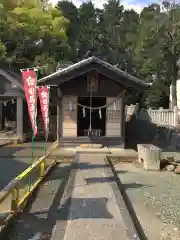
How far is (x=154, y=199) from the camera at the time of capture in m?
8.11

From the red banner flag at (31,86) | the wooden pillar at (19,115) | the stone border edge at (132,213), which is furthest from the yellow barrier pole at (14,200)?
the wooden pillar at (19,115)

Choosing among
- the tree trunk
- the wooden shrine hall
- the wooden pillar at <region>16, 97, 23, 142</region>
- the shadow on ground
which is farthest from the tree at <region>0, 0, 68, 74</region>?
the shadow on ground

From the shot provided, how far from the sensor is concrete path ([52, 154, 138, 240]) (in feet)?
18.1

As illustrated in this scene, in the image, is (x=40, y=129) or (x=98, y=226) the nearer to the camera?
(x=98, y=226)

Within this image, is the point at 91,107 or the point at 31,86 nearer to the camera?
the point at 31,86

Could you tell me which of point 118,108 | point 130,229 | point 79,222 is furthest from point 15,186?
point 118,108

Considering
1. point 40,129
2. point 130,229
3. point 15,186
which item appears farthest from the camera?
point 40,129

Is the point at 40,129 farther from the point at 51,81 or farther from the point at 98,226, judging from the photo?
the point at 98,226

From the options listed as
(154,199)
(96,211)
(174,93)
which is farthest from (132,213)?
(174,93)

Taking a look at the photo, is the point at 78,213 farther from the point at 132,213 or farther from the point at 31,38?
the point at 31,38

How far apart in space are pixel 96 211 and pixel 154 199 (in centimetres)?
196

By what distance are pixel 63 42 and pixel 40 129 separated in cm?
1219

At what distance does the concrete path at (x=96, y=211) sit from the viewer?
5512mm

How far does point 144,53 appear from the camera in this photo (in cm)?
3275
